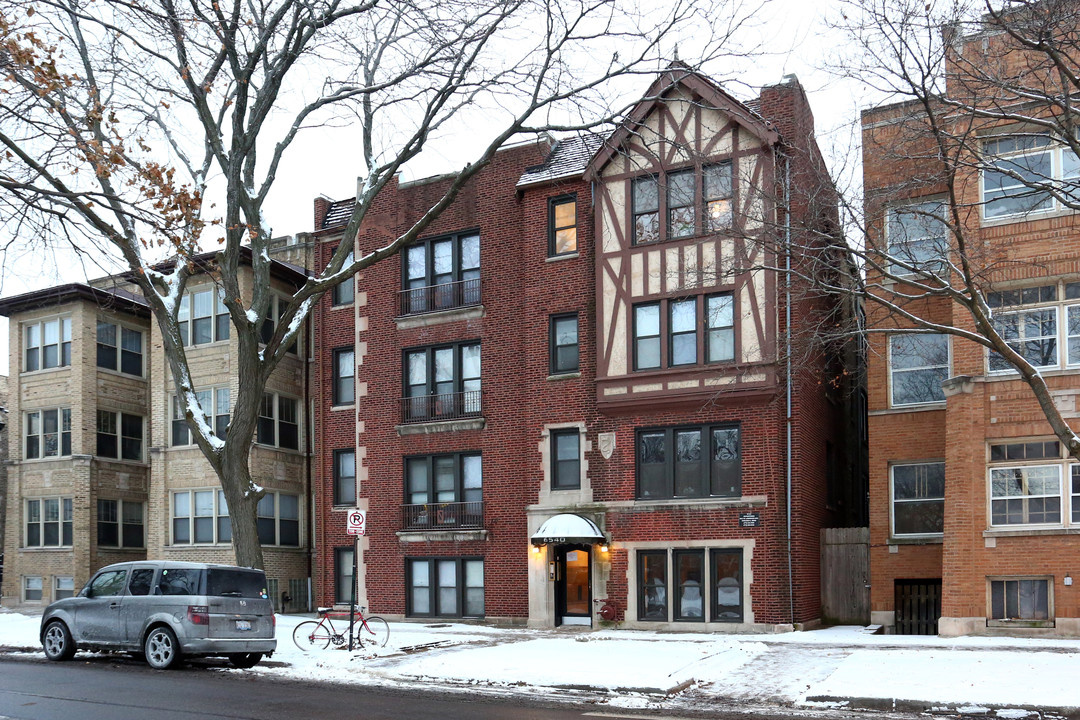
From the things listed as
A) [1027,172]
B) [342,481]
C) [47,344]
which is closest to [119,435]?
[47,344]

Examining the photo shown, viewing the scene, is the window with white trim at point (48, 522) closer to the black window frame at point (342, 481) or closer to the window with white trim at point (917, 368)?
the black window frame at point (342, 481)

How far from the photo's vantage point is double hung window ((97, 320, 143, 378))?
35344 mm

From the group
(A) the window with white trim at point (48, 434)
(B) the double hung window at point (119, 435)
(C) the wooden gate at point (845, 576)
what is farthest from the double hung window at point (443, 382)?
(A) the window with white trim at point (48, 434)

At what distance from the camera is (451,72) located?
20359mm

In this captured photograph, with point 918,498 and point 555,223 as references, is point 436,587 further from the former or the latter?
point 918,498

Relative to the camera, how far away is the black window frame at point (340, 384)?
31.2m

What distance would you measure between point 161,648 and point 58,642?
8.76 ft

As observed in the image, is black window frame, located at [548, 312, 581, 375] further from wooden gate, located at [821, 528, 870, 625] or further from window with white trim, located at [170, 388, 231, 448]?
window with white trim, located at [170, 388, 231, 448]

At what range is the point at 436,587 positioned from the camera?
28.1m

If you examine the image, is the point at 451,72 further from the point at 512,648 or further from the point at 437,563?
the point at 437,563

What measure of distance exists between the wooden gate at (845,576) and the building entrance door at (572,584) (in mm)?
5739

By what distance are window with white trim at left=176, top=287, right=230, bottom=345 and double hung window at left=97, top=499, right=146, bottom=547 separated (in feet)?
21.9

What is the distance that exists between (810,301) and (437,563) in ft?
38.6

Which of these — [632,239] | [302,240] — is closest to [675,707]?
[632,239]
